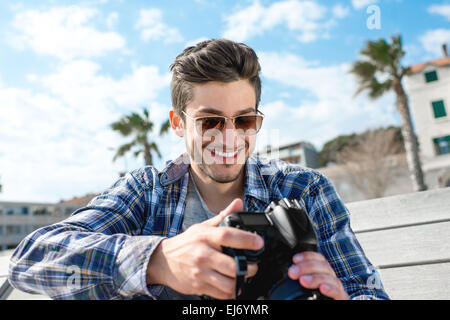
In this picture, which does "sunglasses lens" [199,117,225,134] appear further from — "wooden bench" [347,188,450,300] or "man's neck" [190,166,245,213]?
"wooden bench" [347,188,450,300]

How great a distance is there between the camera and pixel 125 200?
4.87 feet

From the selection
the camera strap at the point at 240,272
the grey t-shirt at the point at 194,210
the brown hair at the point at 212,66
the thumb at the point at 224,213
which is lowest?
the camera strap at the point at 240,272

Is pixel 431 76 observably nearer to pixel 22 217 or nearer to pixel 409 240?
pixel 409 240

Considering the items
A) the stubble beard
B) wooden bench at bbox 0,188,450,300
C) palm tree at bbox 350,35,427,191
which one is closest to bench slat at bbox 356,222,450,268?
wooden bench at bbox 0,188,450,300

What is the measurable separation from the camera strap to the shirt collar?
0.72 metres

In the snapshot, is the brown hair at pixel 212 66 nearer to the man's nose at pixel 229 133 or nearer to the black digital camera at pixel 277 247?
the man's nose at pixel 229 133

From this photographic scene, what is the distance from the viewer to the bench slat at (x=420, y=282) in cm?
164

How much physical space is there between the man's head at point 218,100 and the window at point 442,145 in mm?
25409

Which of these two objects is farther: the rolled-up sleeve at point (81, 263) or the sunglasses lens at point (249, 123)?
the sunglasses lens at point (249, 123)

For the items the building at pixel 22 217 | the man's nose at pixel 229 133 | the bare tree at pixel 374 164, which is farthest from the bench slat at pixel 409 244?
the building at pixel 22 217

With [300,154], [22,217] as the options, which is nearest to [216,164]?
[300,154]

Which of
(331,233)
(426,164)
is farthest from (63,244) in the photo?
(426,164)

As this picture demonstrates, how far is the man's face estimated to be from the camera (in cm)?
159

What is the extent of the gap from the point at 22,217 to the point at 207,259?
145 ft
